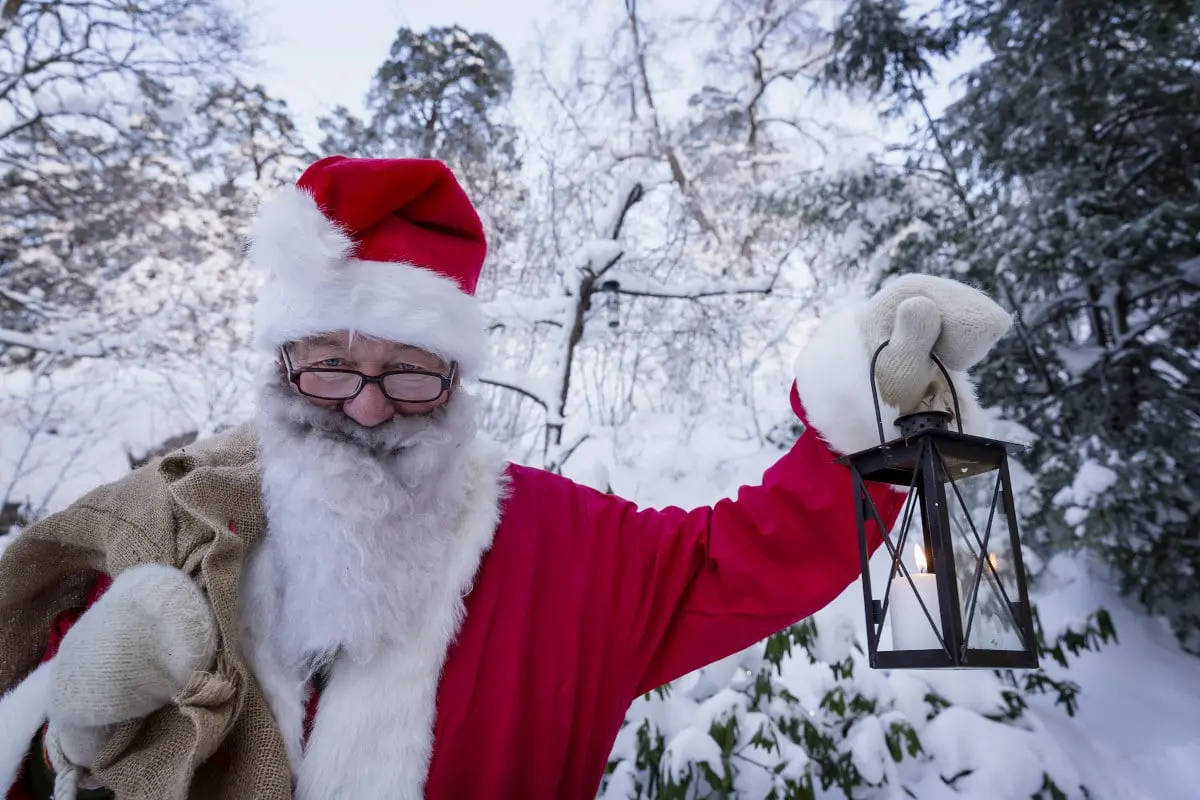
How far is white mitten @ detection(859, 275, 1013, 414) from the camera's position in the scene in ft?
3.05

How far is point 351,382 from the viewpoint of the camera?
1.22m

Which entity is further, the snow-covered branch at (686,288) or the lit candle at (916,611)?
the snow-covered branch at (686,288)

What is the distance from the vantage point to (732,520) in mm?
1263

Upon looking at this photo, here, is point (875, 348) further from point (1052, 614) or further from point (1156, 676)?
point (1156, 676)

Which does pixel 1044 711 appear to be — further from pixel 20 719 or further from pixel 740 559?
pixel 20 719

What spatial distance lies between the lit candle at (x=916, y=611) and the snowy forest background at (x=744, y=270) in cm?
140

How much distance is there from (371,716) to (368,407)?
501 mm

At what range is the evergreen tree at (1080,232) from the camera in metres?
2.71

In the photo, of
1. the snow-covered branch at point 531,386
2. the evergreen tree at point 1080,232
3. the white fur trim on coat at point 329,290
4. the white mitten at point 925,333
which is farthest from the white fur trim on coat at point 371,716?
the evergreen tree at point 1080,232

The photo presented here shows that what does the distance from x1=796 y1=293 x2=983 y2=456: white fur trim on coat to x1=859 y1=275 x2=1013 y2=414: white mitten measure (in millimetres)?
28

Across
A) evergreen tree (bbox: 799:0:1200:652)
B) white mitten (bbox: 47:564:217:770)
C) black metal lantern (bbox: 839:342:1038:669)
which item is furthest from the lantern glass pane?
evergreen tree (bbox: 799:0:1200:652)

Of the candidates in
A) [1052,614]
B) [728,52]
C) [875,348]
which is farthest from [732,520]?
[728,52]

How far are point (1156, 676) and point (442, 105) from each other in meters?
6.49

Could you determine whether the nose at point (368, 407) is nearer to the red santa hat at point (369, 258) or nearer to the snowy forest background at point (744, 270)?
the red santa hat at point (369, 258)
